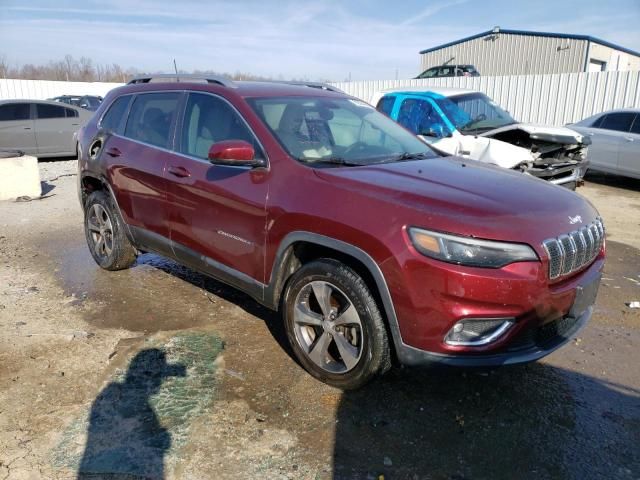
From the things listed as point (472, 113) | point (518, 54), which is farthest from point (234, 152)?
point (518, 54)

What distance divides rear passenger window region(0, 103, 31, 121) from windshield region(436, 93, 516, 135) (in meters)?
10.4

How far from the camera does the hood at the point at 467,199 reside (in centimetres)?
256

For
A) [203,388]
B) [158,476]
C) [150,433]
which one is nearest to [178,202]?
[203,388]

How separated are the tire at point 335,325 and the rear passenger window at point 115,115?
275 cm

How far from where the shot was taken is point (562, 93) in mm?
14281

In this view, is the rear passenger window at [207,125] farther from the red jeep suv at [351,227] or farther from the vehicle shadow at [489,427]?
the vehicle shadow at [489,427]

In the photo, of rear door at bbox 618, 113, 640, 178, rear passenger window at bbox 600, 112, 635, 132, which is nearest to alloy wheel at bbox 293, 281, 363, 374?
rear door at bbox 618, 113, 640, 178

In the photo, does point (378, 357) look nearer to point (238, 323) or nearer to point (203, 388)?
point (203, 388)

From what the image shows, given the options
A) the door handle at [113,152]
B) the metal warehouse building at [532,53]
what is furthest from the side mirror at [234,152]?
the metal warehouse building at [532,53]

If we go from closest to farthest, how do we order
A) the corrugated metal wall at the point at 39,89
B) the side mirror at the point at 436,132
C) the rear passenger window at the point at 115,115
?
the rear passenger window at the point at 115,115 < the side mirror at the point at 436,132 < the corrugated metal wall at the point at 39,89

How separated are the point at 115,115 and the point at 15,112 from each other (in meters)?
9.72

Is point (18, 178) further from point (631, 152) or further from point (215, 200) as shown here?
point (631, 152)

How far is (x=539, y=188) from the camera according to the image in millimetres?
3191

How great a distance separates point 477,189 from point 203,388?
207cm
